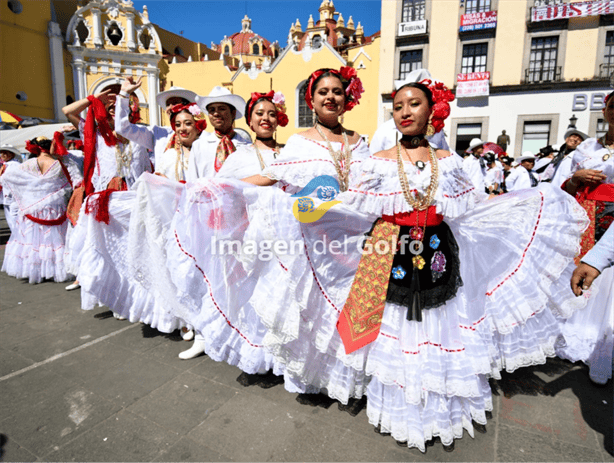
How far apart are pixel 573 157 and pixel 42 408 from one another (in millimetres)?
4510

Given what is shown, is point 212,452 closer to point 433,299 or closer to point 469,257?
point 433,299

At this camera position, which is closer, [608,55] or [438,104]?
[438,104]

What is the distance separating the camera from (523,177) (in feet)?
29.1

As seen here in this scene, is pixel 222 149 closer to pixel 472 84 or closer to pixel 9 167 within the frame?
pixel 9 167

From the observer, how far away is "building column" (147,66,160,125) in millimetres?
25344

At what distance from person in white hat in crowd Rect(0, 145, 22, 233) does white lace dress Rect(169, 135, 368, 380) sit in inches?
178

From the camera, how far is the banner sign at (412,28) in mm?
19891

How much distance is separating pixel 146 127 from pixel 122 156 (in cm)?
47

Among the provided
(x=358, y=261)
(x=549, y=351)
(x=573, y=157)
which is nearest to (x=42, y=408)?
(x=358, y=261)

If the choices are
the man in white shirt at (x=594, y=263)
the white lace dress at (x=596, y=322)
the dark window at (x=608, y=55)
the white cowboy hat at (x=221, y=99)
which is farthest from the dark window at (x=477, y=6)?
the man in white shirt at (x=594, y=263)

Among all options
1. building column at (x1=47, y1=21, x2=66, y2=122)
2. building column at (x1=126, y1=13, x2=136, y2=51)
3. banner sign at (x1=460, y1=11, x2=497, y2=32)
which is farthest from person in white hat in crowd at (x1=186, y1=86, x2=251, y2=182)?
building column at (x1=126, y1=13, x2=136, y2=51)

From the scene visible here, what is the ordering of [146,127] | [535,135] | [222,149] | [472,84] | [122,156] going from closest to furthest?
[222,149] → [146,127] → [122,156] → [535,135] → [472,84]

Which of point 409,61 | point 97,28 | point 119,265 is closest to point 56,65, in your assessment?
point 97,28

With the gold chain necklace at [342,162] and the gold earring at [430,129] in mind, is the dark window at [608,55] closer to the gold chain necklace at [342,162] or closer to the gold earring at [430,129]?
the gold chain necklace at [342,162]
